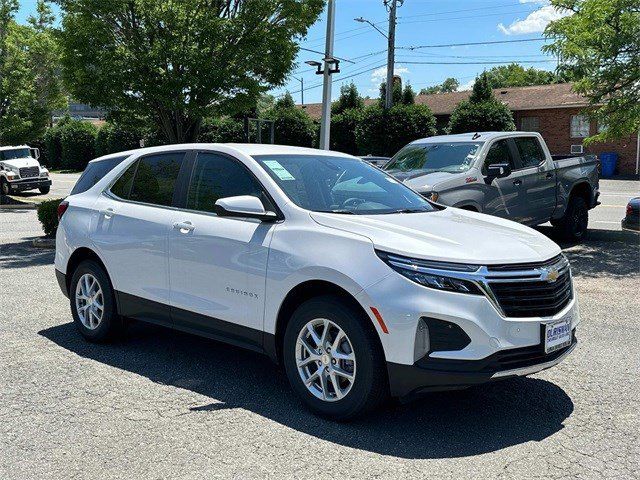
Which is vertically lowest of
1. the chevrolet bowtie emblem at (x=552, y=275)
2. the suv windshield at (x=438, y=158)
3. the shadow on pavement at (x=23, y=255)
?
the shadow on pavement at (x=23, y=255)

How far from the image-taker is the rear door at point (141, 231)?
540 cm

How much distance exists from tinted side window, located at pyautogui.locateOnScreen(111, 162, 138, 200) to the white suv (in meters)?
0.01

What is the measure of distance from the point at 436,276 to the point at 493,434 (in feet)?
3.51

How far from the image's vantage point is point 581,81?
1175 centimetres

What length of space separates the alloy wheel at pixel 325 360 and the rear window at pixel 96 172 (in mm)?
2924

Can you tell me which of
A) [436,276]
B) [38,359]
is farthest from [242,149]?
[38,359]

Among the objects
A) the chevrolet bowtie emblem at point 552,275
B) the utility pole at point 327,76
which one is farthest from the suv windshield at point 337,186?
the utility pole at point 327,76

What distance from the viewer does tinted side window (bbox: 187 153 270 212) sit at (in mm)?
5047

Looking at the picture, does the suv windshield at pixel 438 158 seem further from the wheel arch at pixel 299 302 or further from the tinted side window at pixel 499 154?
the wheel arch at pixel 299 302

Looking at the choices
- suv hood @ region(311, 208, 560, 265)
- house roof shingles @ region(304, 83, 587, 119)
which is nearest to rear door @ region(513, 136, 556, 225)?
suv hood @ region(311, 208, 560, 265)

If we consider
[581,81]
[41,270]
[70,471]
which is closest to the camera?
[70,471]

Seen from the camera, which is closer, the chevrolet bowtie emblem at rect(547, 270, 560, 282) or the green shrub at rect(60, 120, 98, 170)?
the chevrolet bowtie emblem at rect(547, 270, 560, 282)

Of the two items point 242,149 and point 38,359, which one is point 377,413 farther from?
point 38,359

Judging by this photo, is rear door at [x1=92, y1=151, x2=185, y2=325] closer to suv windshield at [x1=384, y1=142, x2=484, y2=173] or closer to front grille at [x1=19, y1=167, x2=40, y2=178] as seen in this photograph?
suv windshield at [x1=384, y1=142, x2=484, y2=173]
